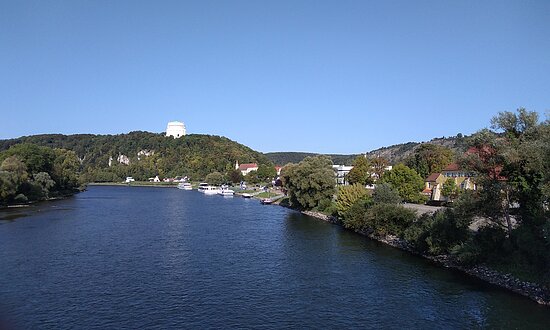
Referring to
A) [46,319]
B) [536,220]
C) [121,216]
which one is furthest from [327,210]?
[46,319]

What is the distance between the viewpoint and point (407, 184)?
53.5 meters

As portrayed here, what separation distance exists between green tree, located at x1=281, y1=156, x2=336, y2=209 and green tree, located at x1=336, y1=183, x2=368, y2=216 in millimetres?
10191

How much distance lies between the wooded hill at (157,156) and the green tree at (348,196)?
106540 mm

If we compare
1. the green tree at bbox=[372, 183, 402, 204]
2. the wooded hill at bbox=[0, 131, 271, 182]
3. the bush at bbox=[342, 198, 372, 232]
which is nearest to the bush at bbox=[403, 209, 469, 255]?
the green tree at bbox=[372, 183, 402, 204]

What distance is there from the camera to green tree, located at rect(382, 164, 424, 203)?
175 feet

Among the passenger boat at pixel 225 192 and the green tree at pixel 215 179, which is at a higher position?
the green tree at pixel 215 179

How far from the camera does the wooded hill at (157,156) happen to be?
520 feet

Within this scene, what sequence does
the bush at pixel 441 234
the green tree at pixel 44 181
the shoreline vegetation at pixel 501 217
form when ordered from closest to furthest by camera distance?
the shoreline vegetation at pixel 501 217 → the bush at pixel 441 234 → the green tree at pixel 44 181

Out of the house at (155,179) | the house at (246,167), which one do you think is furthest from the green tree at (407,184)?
the house at (155,179)

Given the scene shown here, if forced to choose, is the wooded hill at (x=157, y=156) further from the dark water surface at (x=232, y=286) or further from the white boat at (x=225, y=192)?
the dark water surface at (x=232, y=286)

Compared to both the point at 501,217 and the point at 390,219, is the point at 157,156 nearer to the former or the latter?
the point at 390,219

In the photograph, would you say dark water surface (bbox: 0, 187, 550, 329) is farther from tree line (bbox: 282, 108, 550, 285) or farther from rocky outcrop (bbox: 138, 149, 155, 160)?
rocky outcrop (bbox: 138, 149, 155, 160)

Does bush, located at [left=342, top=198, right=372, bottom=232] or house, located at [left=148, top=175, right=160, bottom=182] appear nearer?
bush, located at [left=342, top=198, right=372, bottom=232]

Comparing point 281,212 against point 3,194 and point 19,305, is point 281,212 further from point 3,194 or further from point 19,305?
point 19,305
